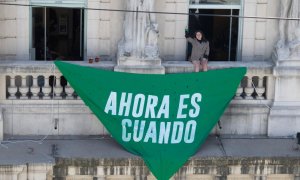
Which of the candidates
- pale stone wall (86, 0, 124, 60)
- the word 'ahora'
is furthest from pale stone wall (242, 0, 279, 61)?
pale stone wall (86, 0, 124, 60)

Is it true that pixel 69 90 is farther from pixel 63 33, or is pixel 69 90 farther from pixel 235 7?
pixel 235 7

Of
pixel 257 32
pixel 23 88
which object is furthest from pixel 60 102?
pixel 257 32

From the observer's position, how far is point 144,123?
19.6 metres

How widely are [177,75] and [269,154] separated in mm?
2913

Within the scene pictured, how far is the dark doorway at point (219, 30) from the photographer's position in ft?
68.9

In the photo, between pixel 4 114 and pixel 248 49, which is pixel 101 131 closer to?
pixel 4 114

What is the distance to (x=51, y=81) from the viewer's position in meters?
20.4

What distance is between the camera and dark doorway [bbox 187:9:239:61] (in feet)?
68.9

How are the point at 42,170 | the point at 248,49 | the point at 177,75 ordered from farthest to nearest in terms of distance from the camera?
the point at 248,49 → the point at 177,75 → the point at 42,170

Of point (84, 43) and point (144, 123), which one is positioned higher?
point (84, 43)

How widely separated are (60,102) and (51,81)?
0.68m

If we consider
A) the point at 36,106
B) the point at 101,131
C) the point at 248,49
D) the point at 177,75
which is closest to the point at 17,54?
the point at 36,106

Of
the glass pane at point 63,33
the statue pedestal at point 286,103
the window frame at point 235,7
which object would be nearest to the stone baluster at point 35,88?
the glass pane at point 63,33

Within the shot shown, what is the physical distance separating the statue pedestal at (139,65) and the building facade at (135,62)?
29mm
